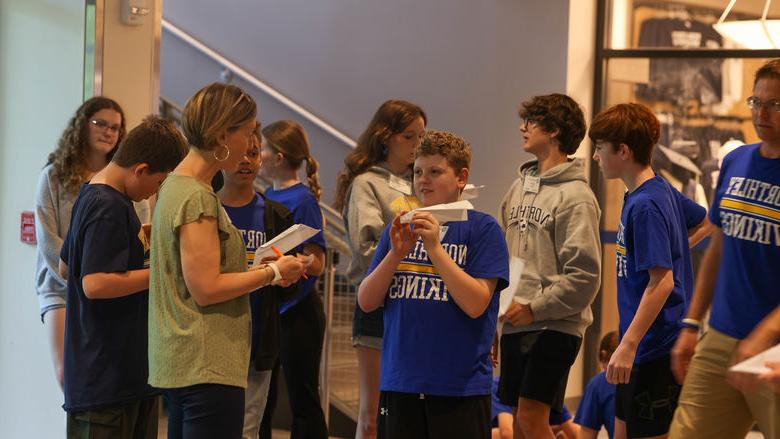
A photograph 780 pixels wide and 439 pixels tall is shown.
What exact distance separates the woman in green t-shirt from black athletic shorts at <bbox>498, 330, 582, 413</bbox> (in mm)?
1316

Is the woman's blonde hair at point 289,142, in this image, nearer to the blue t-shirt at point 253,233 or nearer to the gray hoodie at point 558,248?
the blue t-shirt at point 253,233

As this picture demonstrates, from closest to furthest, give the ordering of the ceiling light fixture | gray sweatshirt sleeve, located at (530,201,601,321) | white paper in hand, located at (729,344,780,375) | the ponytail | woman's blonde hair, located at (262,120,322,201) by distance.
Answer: white paper in hand, located at (729,344,780,375) < gray sweatshirt sleeve, located at (530,201,601,321) < woman's blonde hair, located at (262,120,322,201) < the ponytail < the ceiling light fixture

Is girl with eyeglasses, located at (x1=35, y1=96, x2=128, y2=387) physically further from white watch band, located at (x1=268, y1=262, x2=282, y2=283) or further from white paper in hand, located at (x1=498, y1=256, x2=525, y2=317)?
white paper in hand, located at (x1=498, y1=256, x2=525, y2=317)

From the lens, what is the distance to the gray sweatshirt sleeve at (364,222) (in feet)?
13.7

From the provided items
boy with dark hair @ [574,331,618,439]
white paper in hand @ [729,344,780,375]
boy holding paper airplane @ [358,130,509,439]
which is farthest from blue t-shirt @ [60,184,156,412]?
boy with dark hair @ [574,331,618,439]

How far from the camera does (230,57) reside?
8.29m

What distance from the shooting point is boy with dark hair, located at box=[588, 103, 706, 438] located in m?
3.34

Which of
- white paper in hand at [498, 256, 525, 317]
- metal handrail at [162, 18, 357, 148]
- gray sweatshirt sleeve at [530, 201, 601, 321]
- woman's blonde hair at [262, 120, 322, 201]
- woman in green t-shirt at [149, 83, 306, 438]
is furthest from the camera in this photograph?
metal handrail at [162, 18, 357, 148]

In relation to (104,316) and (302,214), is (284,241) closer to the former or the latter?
(104,316)

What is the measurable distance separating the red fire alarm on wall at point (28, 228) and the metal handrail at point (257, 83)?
3.22 metres

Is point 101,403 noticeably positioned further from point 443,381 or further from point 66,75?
point 66,75

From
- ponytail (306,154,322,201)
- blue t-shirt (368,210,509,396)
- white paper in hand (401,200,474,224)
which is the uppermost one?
ponytail (306,154,322,201)

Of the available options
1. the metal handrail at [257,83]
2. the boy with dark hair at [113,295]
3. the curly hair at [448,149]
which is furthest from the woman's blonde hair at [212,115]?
the metal handrail at [257,83]

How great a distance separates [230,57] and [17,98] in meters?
3.64
